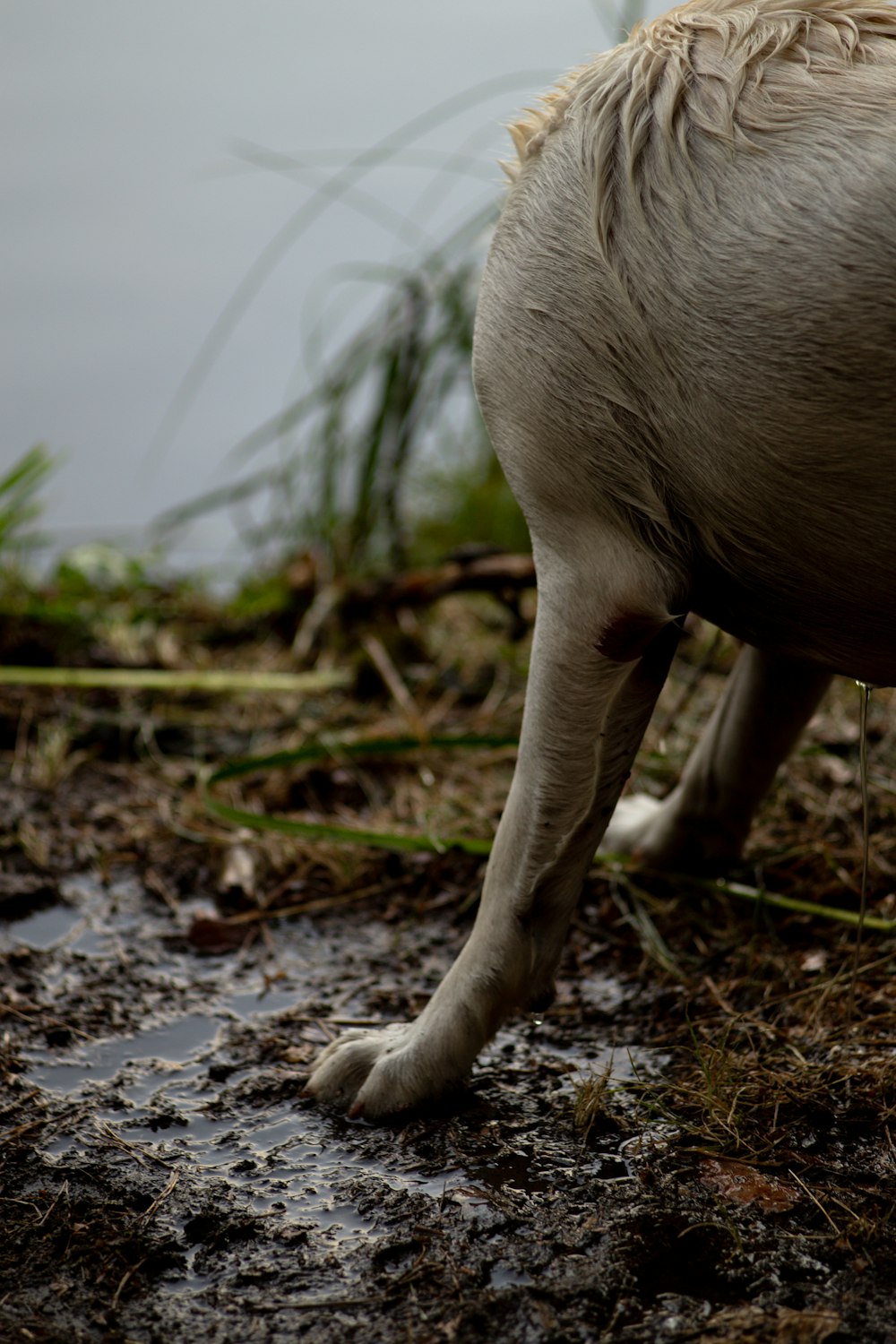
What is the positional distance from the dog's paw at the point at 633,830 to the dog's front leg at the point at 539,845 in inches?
32.0

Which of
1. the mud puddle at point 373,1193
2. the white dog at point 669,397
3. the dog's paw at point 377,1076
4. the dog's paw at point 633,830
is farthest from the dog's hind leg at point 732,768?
the dog's paw at point 377,1076

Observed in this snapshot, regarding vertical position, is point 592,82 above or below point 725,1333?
above

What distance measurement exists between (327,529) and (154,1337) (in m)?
3.68

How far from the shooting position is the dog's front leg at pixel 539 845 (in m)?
1.71

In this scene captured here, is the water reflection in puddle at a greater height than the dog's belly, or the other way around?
the dog's belly

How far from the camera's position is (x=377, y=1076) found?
186cm

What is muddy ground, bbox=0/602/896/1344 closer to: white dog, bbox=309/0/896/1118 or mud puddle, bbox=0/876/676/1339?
mud puddle, bbox=0/876/676/1339

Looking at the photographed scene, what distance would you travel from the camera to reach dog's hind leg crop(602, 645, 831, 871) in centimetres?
229

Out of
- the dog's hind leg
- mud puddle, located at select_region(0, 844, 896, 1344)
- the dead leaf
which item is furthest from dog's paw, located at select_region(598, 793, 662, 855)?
the dead leaf

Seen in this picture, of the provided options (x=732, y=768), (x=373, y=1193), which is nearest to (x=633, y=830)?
(x=732, y=768)

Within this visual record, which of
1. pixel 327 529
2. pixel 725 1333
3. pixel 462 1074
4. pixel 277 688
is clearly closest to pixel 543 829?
pixel 462 1074

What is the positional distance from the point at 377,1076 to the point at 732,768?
0.95 metres

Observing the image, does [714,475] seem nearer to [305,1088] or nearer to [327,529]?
[305,1088]

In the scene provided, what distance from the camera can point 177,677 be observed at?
396cm
